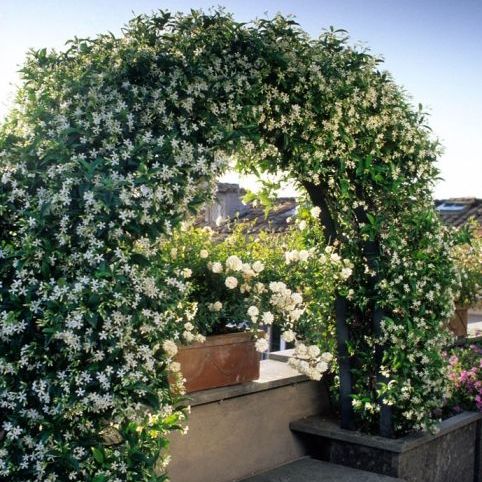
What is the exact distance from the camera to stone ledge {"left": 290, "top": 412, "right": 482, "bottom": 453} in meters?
4.10

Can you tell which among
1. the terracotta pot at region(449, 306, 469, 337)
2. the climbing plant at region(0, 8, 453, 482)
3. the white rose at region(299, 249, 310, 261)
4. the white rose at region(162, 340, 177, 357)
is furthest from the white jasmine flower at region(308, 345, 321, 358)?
the terracotta pot at region(449, 306, 469, 337)

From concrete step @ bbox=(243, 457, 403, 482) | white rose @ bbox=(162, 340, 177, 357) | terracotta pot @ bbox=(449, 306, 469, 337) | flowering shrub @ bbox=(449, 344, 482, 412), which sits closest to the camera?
white rose @ bbox=(162, 340, 177, 357)

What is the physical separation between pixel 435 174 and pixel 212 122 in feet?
6.36

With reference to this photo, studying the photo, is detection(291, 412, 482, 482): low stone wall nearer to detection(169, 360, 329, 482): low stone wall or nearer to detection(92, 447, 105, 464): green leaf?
detection(169, 360, 329, 482): low stone wall

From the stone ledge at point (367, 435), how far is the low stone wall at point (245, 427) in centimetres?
9

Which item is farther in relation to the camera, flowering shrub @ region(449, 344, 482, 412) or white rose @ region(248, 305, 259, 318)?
flowering shrub @ region(449, 344, 482, 412)

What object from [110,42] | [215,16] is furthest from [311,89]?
[110,42]

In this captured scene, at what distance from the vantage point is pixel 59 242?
2461mm

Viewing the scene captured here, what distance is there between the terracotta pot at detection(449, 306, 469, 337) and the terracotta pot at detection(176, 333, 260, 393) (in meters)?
2.69

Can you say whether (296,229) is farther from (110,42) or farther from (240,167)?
(110,42)

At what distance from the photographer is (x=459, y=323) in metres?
6.24

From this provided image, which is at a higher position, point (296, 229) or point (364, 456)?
point (296, 229)

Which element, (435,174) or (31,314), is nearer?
(31,314)

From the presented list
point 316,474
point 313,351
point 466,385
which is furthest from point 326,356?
point 466,385
